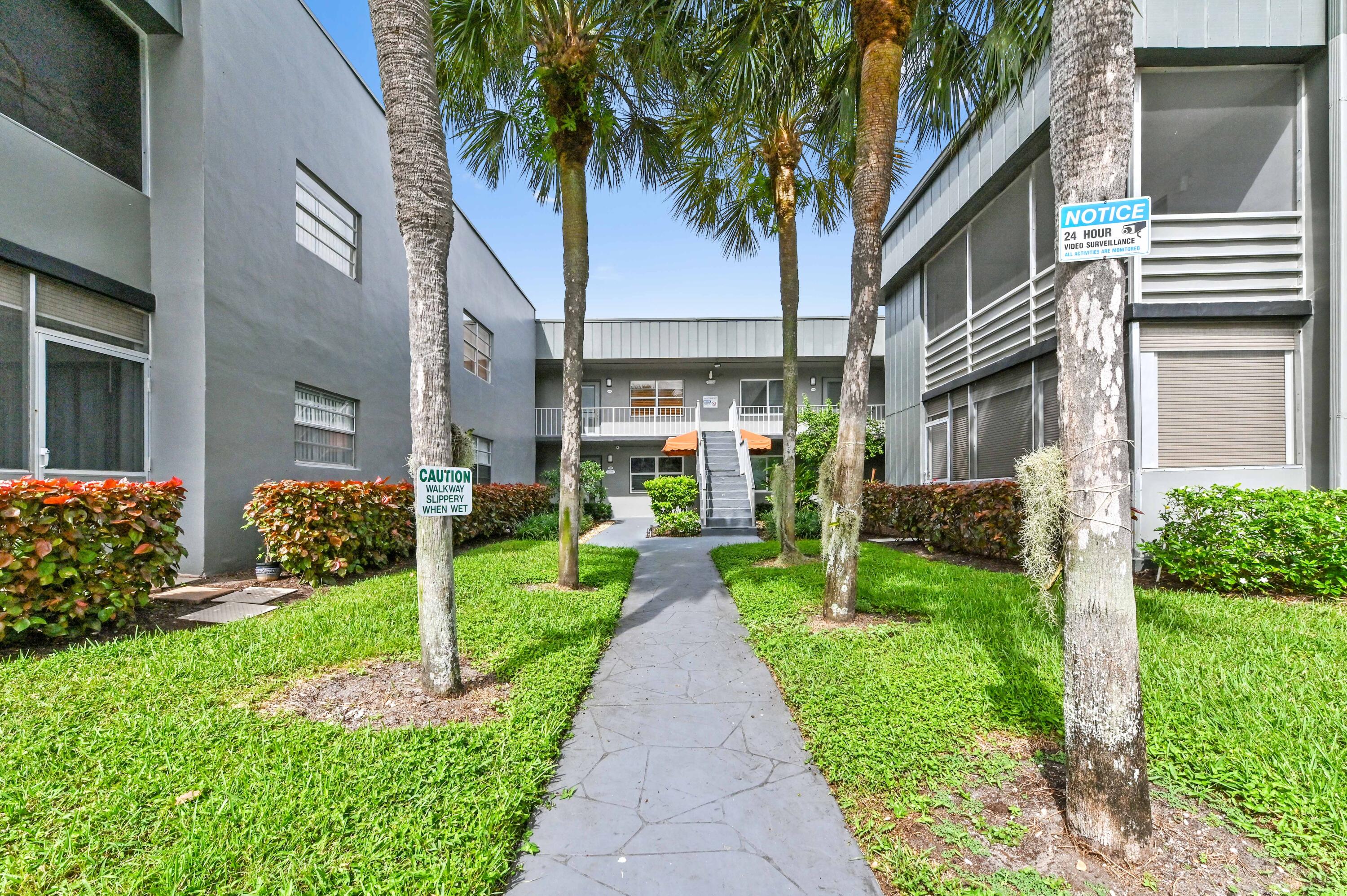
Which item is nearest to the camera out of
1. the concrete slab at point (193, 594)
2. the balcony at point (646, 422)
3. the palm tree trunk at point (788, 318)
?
the concrete slab at point (193, 594)

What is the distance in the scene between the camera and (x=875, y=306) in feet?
17.4

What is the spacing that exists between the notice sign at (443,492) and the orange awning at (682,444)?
13.5 m

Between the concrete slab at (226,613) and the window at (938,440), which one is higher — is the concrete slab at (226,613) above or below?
below

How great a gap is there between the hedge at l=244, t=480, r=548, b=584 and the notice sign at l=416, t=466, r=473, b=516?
3.60 meters

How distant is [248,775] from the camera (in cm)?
252

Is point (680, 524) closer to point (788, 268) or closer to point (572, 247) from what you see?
point (788, 268)

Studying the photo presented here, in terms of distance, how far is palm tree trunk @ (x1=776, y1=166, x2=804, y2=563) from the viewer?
27.3ft

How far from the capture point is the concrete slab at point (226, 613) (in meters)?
5.00

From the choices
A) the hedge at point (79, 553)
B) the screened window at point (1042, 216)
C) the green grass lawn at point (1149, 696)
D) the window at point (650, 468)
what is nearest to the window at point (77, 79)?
the hedge at point (79, 553)

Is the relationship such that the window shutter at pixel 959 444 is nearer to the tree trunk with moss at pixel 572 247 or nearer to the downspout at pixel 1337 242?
the downspout at pixel 1337 242

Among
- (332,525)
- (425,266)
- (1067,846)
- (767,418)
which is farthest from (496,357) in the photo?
(1067,846)

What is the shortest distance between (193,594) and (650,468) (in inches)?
606

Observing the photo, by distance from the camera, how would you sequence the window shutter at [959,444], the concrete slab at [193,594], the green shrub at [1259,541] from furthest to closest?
the window shutter at [959,444], the concrete slab at [193,594], the green shrub at [1259,541]

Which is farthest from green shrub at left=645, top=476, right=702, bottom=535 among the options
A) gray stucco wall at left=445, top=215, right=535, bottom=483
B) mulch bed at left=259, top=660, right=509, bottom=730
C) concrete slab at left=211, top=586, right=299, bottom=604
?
mulch bed at left=259, top=660, right=509, bottom=730
